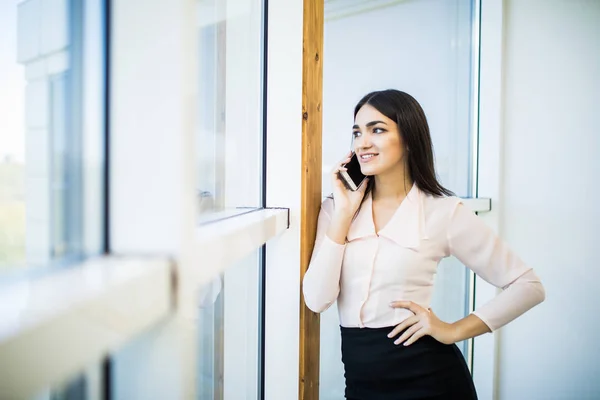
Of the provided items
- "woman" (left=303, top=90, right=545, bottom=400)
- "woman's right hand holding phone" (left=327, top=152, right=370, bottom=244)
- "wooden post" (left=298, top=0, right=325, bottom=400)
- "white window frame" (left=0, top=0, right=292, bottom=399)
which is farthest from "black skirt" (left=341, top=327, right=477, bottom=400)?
"white window frame" (left=0, top=0, right=292, bottom=399)

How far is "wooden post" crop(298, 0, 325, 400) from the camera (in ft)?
3.32

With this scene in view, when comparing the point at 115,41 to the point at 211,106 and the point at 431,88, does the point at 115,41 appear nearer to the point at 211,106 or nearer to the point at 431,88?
the point at 211,106

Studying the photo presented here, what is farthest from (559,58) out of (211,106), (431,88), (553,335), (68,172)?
(68,172)

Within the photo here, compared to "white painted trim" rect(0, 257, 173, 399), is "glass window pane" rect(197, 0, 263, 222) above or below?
above

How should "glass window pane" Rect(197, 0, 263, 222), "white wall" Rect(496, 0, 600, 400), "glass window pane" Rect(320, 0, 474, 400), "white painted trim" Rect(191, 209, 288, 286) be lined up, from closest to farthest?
"white painted trim" Rect(191, 209, 288, 286)
"glass window pane" Rect(197, 0, 263, 222)
"glass window pane" Rect(320, 0, 474, 400)
"white wall" Rect(496, 0, 600, 400)

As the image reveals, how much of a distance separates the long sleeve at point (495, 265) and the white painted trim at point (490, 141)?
103cm

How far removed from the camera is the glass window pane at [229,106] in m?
0.69

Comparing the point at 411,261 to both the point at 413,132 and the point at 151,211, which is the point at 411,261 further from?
the point at 151,211

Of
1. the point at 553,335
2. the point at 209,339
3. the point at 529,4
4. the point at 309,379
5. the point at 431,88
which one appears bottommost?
the point at 553,335

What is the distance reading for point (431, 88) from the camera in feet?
6.66

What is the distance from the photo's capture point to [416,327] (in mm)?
1055

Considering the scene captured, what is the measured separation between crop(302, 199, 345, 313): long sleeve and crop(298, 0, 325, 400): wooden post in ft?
0.14

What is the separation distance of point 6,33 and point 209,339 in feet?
2.10

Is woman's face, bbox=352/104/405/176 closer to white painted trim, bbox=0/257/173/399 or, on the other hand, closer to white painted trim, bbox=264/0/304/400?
white painted trim, bbox=264/0/304/400
